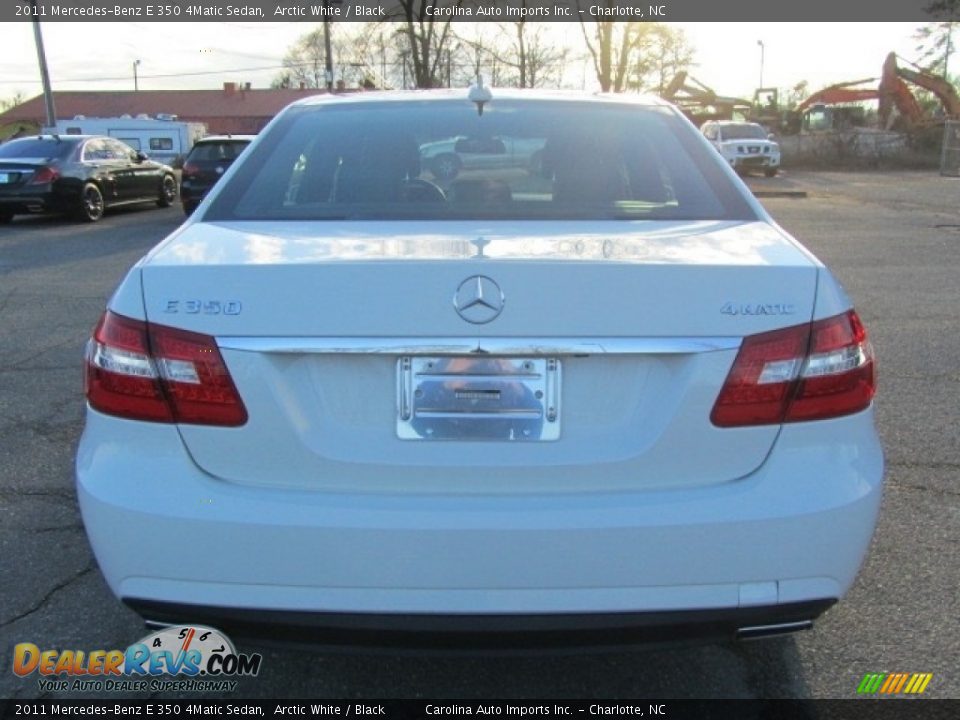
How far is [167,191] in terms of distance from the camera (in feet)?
65.2

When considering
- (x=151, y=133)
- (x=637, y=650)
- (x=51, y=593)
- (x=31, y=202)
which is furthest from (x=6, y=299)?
(x=151, y=133)

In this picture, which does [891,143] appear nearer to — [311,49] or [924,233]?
[924,233]

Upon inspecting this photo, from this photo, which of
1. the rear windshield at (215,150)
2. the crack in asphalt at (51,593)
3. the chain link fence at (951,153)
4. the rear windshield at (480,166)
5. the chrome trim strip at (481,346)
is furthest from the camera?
the chain link fence at (951,153)

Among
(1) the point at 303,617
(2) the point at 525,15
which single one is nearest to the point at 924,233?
(1) the point at 303,617

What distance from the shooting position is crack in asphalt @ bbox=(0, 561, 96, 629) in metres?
3.00

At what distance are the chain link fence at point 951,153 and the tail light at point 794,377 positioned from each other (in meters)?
33.2

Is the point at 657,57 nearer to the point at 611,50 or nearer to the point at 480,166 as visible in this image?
the point at 611,50

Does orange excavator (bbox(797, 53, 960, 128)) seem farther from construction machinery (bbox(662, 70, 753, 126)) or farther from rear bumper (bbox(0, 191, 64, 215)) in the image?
rear bumper (bbox(0, 191, 64, 215))

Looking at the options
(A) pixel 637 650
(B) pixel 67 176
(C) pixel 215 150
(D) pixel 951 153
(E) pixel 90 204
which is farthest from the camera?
(D) pixel 951 153

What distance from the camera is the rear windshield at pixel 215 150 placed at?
16.6 m

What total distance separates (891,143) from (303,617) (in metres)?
42.7

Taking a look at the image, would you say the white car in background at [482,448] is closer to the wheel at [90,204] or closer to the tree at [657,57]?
the wheel at [90,204]

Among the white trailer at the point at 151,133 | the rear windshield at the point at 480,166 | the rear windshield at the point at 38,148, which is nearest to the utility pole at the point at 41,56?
the rear windshield at the point at 38,148

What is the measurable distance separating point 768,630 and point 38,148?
17.2 m
